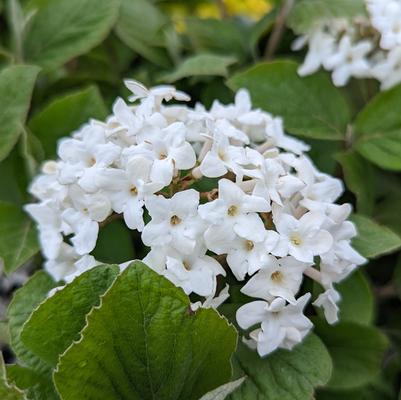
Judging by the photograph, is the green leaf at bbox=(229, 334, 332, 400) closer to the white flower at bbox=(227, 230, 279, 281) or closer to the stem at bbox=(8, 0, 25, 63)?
the white flower at bbox=(227, 230, 279, 281)

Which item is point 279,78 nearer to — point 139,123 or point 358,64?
point 358,64

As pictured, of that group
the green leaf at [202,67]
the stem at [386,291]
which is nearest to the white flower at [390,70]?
the green leaf at [202,67]

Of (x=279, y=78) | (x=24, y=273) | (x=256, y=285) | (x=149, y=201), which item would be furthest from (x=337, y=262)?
(x=24, y=273)

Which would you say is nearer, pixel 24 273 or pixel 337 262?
pixel 337 262

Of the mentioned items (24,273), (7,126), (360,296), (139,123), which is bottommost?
(24,273)

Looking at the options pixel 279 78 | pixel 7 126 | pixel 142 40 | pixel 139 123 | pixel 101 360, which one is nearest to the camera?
pixel 101 360

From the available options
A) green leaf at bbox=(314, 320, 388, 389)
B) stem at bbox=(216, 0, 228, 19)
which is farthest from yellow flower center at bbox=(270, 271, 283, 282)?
stem at bbox=(216, 0, 228, 19)
